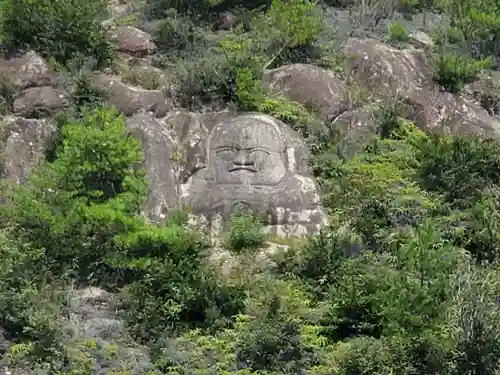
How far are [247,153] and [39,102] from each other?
14.1ft

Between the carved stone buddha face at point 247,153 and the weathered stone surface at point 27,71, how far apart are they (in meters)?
3.74

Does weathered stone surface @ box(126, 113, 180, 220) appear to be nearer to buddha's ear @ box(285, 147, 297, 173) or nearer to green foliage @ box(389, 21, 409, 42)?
buddha's ear @ box(285, 147, 297, 173)

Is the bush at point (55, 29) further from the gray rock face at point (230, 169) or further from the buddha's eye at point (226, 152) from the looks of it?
the buddha's eye at point (226, 152)

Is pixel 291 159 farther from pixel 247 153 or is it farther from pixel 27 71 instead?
pixel 27 71

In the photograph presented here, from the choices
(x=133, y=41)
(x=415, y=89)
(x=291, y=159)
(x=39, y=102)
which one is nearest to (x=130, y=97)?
(x=39, y=102)

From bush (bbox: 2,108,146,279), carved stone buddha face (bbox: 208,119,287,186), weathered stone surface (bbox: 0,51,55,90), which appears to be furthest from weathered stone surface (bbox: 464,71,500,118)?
weathered stone surface (bbox: 0,51,55,90)

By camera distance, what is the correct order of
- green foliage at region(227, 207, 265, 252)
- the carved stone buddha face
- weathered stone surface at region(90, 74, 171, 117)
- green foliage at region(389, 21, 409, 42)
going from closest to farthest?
green foliage at region(227, 207, 265, 252) → the carved stone buddha face → weathered stone surface at region(90, 74, 171, 117) → green foliage at region(389, 21, 409, 42)

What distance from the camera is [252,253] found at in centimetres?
1296

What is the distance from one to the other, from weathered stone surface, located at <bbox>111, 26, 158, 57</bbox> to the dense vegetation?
0.69 metres

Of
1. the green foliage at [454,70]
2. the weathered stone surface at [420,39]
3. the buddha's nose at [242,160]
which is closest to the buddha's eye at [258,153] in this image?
the buddha's nose at [242,160]

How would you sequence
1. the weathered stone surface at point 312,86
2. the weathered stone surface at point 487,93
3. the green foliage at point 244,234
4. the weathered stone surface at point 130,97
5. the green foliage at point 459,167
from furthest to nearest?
1. the weathered stone surface at point 487,93
2. the weathered stone surface at point 312,86
3. the weathered stone surface at point 130,97
4. the green foliage at point 459,167
5. the green foliage at point 244,234

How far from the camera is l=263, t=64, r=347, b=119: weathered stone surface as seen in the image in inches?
645

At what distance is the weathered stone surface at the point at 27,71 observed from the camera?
51.6 feet

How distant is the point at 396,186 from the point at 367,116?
7.76ft
